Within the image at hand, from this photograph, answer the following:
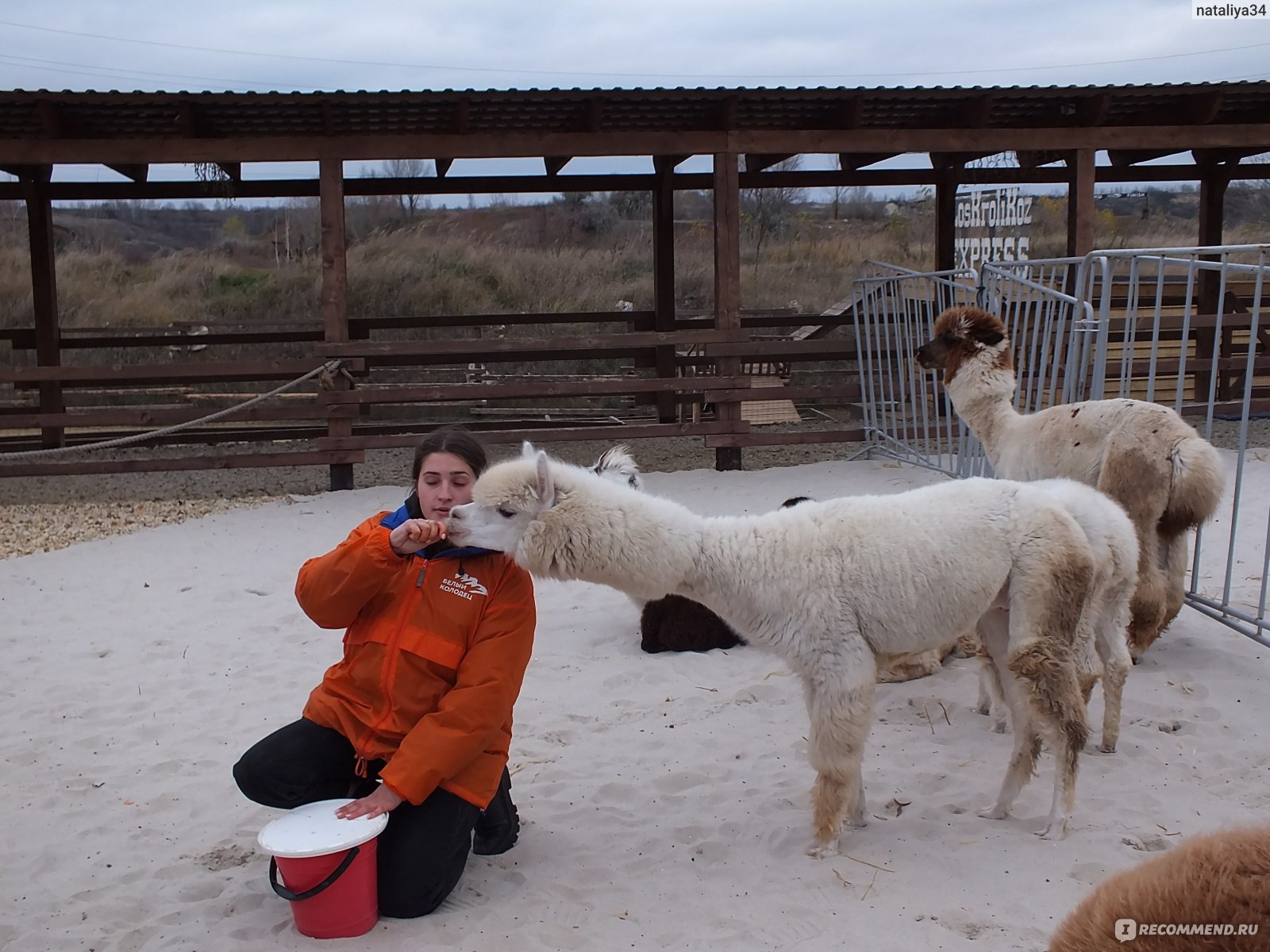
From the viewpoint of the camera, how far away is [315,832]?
2.80 metres

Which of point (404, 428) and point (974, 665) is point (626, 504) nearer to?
point (974, 665)

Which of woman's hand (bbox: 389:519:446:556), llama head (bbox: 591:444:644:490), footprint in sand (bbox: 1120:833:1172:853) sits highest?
woman's hand (bbox: 389:519:446:556)

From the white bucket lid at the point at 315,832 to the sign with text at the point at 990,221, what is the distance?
1340cm

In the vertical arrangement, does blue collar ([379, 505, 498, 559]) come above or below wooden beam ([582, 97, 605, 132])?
below

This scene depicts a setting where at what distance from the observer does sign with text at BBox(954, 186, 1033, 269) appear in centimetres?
1546

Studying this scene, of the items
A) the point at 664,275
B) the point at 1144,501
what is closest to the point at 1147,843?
the point at 1144,501

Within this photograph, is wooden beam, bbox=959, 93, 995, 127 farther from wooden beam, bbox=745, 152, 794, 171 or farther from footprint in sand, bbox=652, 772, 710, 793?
footprint in sand, bbox=652, 772, 710, 793

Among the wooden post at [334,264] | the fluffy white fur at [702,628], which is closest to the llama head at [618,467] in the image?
the fluffy white fur at [702,628]

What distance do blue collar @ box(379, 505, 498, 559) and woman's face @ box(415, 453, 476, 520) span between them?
0.25ft

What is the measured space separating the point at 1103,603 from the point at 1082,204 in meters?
7.62

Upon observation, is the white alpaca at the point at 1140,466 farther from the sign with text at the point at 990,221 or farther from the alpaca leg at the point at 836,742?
the sign with text at the point at 990,221

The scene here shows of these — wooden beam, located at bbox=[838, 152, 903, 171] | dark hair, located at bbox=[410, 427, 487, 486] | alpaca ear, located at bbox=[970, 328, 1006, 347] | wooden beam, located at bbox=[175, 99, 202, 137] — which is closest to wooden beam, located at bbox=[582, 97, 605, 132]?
wooden beam, located at bbox=[838, 152, 903, 171]

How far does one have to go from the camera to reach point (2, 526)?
860 cm

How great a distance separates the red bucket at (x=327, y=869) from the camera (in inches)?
108
